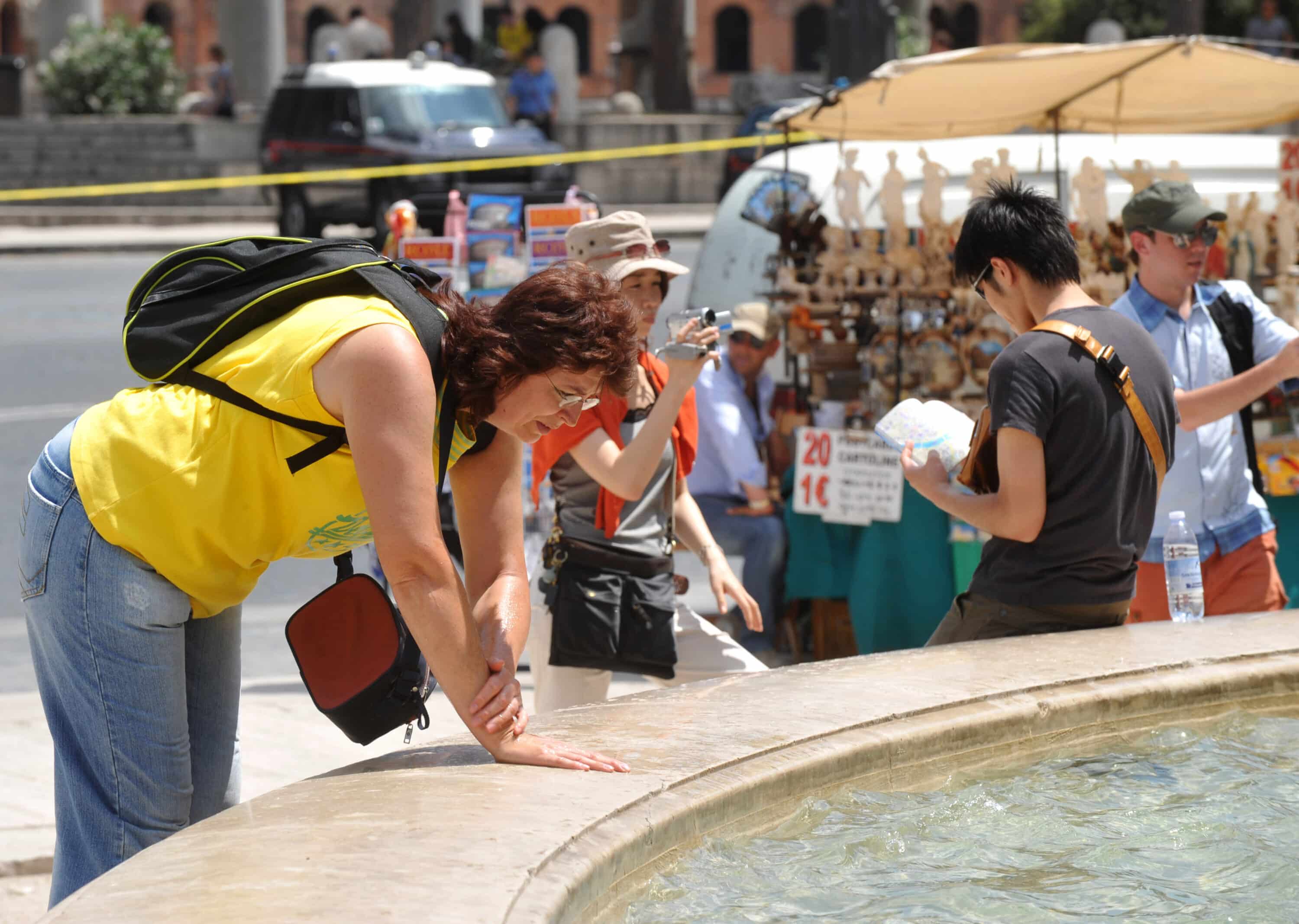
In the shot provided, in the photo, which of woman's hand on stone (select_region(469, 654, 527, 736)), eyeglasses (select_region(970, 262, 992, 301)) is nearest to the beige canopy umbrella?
eyeglasses (select_region(970, 262, 992, 301))

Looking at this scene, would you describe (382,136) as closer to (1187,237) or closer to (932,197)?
(932,197)

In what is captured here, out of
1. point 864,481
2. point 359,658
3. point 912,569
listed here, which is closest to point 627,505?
point 359,658

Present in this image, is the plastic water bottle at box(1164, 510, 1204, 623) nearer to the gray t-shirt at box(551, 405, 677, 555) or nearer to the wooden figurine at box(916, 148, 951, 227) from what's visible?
the gray t-shirt at box(551, 405, 677, 555)

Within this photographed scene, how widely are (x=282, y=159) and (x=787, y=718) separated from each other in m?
20.7

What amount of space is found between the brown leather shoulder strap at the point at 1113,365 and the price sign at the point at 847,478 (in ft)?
7.81

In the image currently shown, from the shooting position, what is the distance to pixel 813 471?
6699mm

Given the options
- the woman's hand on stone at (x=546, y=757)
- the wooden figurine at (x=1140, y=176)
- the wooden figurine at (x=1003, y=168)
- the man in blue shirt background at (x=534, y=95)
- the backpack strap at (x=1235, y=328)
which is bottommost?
the woman's hand on stone at (x=546, y=757)

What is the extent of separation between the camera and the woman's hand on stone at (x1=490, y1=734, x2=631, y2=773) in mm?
3051

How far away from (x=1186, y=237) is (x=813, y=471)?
203 cm

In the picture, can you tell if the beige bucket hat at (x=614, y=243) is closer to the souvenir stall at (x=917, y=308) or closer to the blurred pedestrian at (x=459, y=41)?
the souvenir stall at (x=917, y=308)

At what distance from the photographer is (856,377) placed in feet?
22.3

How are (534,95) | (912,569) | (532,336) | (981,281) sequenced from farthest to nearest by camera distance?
(534,95) < (912,569) < (981,281) < (532,336)

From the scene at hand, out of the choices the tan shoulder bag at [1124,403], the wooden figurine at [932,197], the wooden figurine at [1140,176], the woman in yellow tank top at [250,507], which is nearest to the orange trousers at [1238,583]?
the tan shoulder bag at [1124,403]

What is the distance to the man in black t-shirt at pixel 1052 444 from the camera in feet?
12.9
